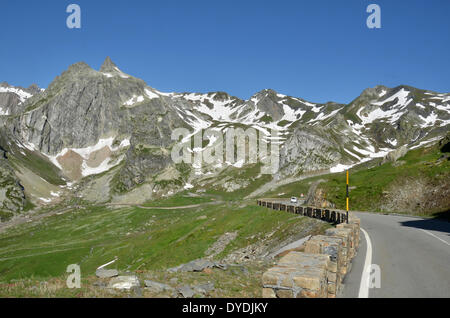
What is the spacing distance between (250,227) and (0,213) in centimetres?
17572

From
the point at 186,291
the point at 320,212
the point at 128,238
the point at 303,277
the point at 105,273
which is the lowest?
the point at 128,238

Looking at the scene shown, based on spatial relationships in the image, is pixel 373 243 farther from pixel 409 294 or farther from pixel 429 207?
pixel 429 207

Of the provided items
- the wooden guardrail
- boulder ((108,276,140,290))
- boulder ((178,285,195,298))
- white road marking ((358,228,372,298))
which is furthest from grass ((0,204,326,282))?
white road marking ((358,228,372,298))

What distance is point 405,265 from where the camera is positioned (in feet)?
43.3

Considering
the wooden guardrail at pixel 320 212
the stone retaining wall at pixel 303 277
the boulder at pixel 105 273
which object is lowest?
the wooden guardrail at pixel 320 212

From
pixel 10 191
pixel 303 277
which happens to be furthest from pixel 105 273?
pixel 10 191

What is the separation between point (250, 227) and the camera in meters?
45.1

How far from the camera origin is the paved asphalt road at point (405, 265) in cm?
988

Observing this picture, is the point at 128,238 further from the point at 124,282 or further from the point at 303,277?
the point at 303,277

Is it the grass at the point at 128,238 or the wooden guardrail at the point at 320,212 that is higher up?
the wooden guardrail at the point at 320,212

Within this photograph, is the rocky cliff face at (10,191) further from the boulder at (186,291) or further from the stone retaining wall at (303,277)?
the stone retaining wall at (303,277)

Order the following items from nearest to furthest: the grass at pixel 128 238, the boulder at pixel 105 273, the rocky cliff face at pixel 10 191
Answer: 1. the boulder at pixel 105 273
2. the grass at pixel 128 238
3. the rocky cliff face at pixel 10 191

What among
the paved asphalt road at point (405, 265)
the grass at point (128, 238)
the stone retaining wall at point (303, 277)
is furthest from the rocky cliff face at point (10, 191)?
the stone retaining wall at point (303, 277)
